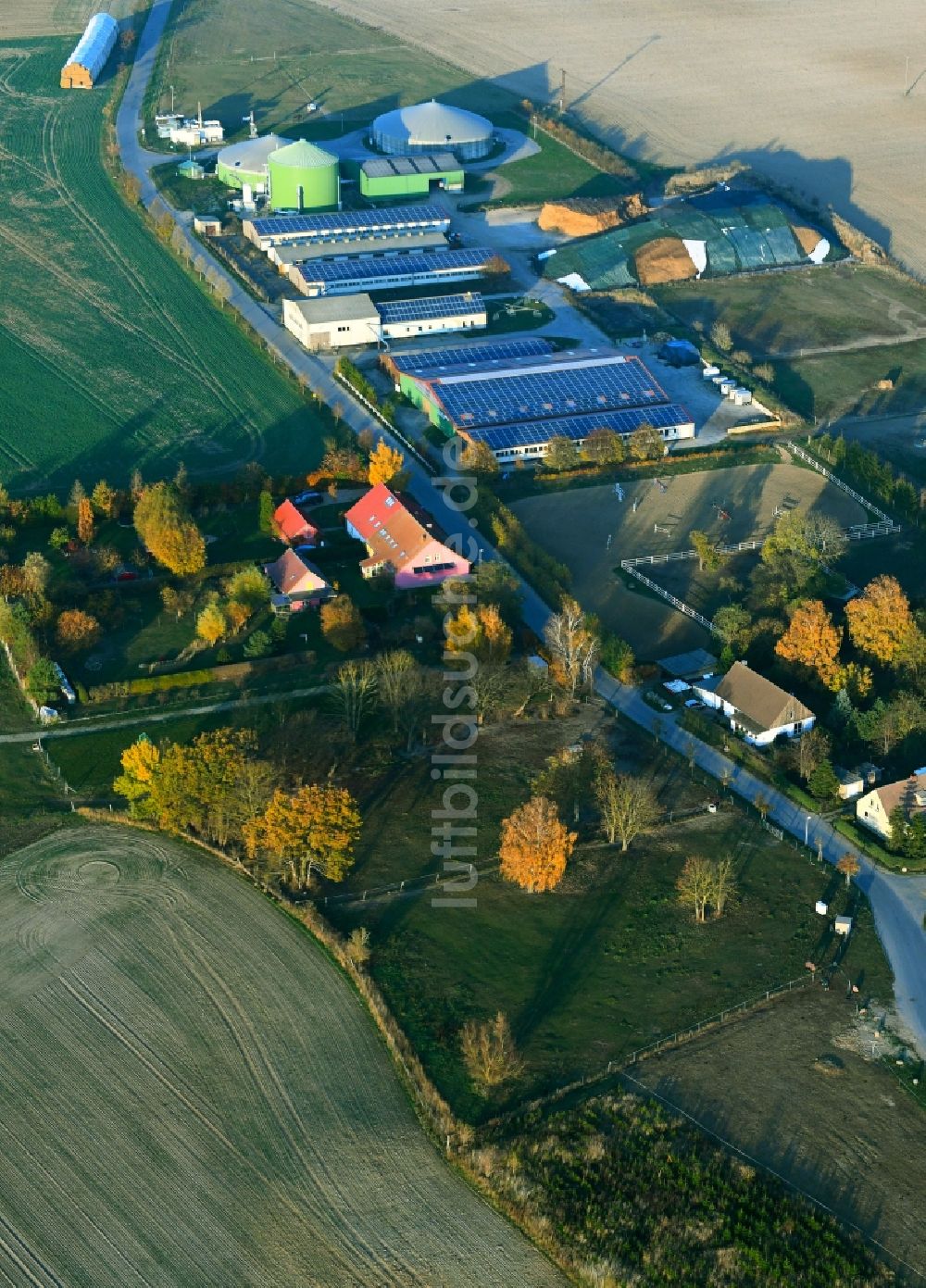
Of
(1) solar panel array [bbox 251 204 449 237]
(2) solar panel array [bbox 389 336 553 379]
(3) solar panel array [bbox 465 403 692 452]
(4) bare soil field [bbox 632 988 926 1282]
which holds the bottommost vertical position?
(1) solar panel array [bbox 251 204 449 237]

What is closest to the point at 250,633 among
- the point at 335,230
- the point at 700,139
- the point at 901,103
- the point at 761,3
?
the point at 335,230

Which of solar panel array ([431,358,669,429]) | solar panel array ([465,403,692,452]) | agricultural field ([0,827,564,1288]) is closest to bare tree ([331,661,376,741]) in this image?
agricultural field ([0,827,564,1288])

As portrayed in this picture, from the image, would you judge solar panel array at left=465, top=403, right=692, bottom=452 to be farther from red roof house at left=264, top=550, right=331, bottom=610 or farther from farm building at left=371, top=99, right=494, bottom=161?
farm building at left=371, top=99, right=494, bottom=161

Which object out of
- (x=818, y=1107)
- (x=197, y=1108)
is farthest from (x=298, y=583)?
(x=818, y=1107)

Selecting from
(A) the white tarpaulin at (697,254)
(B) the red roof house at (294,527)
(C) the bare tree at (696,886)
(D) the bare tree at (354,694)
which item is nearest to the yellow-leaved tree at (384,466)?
(B) the red roof house at (294,527)

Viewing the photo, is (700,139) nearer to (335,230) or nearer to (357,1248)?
(335,230)

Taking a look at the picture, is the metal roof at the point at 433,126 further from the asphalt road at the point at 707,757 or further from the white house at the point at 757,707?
the white house at the point at 757,707

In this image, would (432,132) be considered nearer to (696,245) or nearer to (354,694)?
(696,245)
